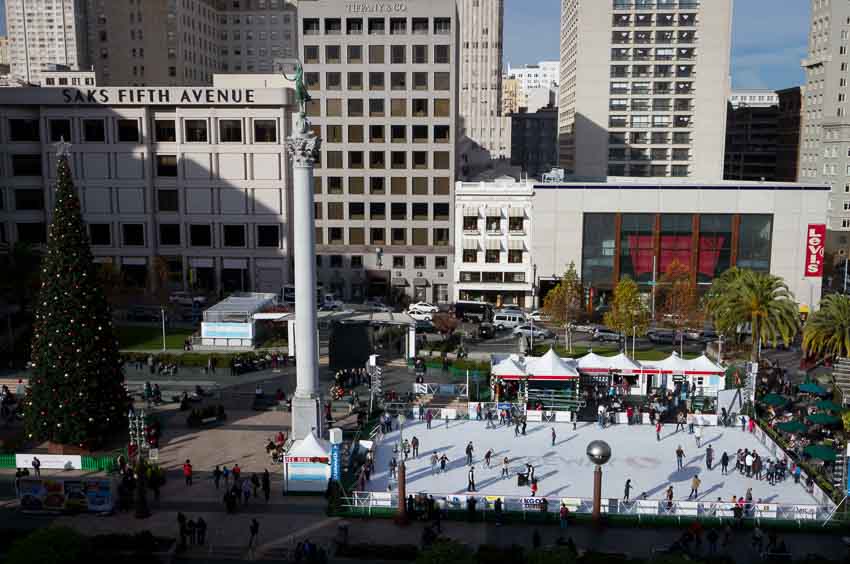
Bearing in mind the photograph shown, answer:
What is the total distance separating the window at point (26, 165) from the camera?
82450 mm

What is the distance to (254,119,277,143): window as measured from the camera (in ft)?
268

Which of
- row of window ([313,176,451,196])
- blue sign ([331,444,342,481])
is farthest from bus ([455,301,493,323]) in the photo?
blue sign ([331,444,342,481])

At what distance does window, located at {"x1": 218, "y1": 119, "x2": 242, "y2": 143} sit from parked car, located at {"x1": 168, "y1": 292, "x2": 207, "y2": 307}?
16.2 m

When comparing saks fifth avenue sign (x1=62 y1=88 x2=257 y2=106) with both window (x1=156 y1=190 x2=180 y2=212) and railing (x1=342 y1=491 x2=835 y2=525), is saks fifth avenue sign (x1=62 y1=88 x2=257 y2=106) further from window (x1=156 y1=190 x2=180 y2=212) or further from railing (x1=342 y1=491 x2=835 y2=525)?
railing (x1=342 y1=491 x2=835 y2=525)

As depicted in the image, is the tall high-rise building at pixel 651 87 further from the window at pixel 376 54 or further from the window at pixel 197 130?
the window at pixel 197 130

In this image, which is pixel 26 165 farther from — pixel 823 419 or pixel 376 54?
pixel 823 419

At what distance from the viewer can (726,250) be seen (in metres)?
78.2

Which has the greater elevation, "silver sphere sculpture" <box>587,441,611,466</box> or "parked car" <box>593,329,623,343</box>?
"silver sphere sculpture" <box>587,441,611,466</box>

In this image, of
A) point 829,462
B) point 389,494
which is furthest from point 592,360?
point 389,494

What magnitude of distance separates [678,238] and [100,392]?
5632cm

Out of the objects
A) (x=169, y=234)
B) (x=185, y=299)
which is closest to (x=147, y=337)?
(x=185, y=299)

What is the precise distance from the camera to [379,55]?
8450cm

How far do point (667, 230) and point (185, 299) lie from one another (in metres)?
47.7

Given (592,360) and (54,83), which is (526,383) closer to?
(592,360)
